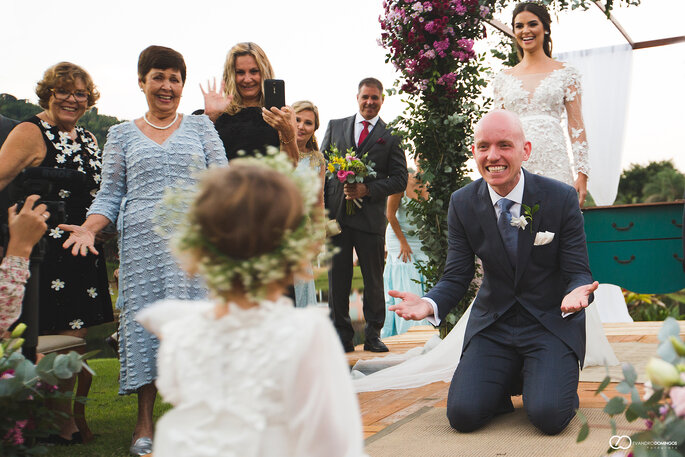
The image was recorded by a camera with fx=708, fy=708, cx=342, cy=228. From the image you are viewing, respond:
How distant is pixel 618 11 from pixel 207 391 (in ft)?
24.3

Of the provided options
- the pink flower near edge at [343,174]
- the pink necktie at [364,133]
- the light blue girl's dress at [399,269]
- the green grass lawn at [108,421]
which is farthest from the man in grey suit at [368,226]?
the green grass lawn at [108,421]

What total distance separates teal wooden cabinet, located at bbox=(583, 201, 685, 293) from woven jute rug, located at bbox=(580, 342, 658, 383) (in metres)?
0.82

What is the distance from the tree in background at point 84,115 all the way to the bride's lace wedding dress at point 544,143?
2.25 metres

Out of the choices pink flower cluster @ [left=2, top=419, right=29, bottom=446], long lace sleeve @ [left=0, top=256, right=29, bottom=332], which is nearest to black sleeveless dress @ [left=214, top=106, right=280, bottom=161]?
long lace sleeve @ [left=0, top=256, right=29, bottom=332]

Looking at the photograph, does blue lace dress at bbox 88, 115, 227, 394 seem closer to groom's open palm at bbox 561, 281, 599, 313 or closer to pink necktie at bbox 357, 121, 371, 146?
groom's open palm at bbox 561, 281, 599, 313

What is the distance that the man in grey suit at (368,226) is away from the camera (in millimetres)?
5902

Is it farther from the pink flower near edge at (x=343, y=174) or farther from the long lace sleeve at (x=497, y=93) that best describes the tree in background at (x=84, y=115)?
the long lace sleeve at (x=497, y=93)

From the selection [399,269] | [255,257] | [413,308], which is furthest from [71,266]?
[399,269]

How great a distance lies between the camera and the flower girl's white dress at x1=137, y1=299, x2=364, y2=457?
133 cm

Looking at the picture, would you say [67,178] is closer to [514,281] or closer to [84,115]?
[84,115]

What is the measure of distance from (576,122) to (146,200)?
306 cm

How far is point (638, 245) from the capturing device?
6336mm

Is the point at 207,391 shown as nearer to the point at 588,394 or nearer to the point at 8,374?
the point at 8,374

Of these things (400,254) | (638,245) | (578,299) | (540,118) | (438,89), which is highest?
(438,89)
